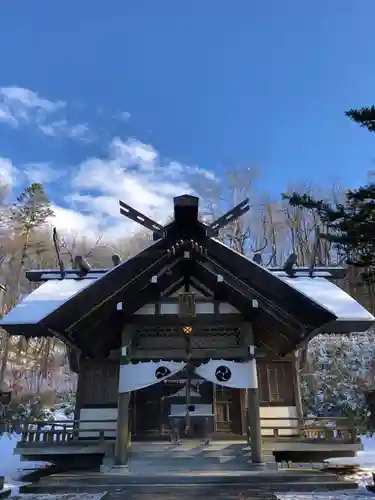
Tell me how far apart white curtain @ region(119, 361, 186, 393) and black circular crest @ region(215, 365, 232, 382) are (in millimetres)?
778

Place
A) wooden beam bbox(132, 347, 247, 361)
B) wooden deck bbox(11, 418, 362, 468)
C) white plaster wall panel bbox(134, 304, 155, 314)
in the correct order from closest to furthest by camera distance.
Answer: wooden beam bbox(132, 347, 247, 361) < wooden deck bbox(11, 418, 362, 468) < white plaster wall panel bbox(134, 304, 155, 314)

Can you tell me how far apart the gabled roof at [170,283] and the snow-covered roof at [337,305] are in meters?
0.05

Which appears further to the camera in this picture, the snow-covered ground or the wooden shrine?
the wooden shrine

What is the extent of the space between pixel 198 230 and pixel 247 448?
5112 millimetres

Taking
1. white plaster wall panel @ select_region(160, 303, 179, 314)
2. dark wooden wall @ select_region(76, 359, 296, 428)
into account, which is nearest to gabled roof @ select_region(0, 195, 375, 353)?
white plaster wall panel @ select_region(160, 303, 179, 314)

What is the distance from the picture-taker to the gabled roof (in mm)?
8961

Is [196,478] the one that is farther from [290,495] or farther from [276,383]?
[276,383]

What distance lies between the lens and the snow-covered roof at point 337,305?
33.2ft

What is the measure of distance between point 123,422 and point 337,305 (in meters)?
6.15

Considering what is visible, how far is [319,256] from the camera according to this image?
1283 inches

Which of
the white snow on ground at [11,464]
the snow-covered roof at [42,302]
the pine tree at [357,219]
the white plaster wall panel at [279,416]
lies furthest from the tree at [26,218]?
the pine tree at [357,219]

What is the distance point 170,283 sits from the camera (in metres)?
10.3

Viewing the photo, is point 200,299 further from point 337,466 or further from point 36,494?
point 337,466

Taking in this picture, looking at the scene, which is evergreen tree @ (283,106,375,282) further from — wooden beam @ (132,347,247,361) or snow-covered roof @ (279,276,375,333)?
wooden beam @ (132,347,247,361)
